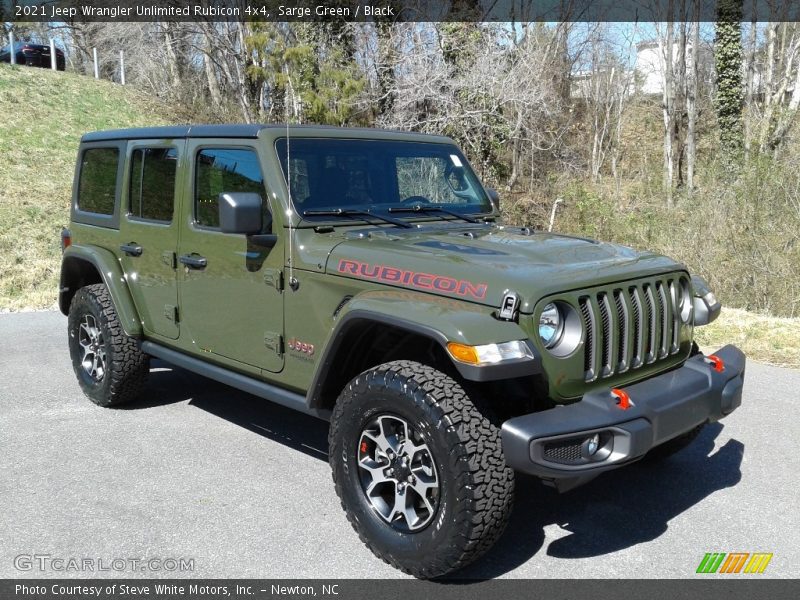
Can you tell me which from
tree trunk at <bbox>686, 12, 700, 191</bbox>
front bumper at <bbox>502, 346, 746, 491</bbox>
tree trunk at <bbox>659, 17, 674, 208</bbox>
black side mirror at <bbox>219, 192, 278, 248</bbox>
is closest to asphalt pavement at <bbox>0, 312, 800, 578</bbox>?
front bumper at <bbox>502, 346, 746, 491</bbox>

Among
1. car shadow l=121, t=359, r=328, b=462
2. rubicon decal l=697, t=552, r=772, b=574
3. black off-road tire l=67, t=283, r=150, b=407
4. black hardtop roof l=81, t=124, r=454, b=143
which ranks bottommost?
rubicon decal l=697, t=552, r=772, b=574

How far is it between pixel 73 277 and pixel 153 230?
1.42m

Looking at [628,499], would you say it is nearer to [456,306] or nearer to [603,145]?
[456,306]

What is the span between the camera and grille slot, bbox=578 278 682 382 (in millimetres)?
3305

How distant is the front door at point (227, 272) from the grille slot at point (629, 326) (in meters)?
1.64

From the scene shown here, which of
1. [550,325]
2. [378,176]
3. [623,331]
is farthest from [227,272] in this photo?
[623,331]

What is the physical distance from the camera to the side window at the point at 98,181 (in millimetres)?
5430

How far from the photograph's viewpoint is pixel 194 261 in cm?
452

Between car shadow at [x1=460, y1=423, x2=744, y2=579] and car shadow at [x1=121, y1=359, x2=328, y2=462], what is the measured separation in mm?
1386

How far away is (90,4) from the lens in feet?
99.1

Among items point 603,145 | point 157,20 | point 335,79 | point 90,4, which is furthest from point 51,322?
point 90,4

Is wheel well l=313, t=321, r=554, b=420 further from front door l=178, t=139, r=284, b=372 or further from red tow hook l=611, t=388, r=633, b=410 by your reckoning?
front door l=178, t=139, r=284, b=372

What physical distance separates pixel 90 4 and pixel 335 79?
18.7 metres

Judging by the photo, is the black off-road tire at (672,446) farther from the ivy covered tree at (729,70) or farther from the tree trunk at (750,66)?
the ivy covered tree at (729,70)
